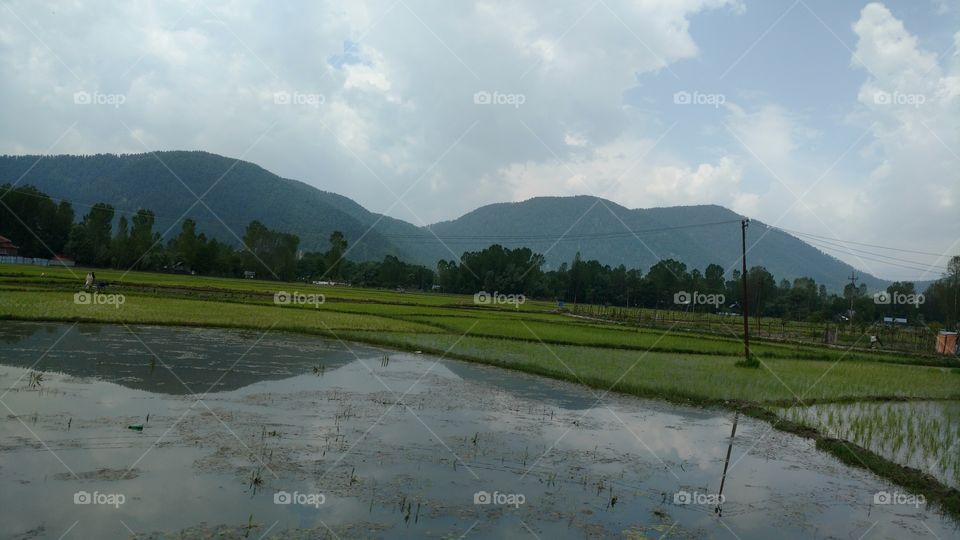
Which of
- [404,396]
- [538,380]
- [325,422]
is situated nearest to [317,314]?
[538,380]

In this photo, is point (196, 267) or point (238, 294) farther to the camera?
point (196, 267)

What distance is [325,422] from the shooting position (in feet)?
40.5

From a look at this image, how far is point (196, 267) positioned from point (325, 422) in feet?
323

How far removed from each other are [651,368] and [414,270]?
118393 mm

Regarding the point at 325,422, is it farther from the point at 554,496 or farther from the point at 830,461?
the point at 830,461

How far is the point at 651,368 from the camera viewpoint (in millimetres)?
Answer: 24859
